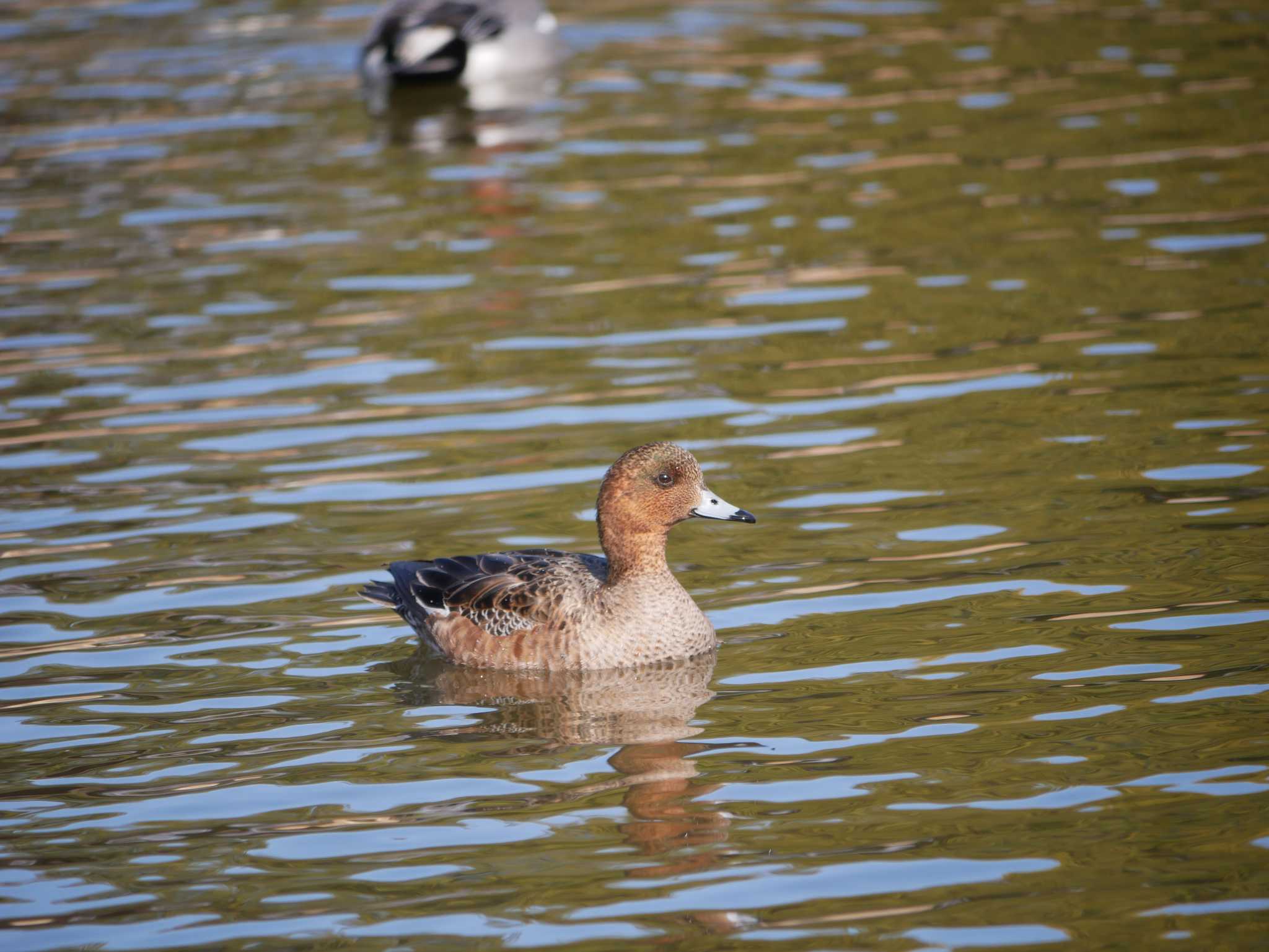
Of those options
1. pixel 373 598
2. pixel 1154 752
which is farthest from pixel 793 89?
pixel 1154 752

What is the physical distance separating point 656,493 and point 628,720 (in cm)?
125

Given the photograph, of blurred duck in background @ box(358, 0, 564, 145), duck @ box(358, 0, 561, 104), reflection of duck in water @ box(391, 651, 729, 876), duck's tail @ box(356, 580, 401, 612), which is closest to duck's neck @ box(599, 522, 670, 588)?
Answer: reflection of duck in water @ box(391, 651, 729, 876)

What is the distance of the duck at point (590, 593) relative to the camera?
8664 millimetres

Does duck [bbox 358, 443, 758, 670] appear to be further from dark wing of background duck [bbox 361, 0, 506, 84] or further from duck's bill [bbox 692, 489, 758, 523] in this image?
dark wing of background duck [bbox 361, 0, 506, 84]

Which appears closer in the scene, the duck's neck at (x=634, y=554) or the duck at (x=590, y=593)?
the duck at (x=590, y=593)

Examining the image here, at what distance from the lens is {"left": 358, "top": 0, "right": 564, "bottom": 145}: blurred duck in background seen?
20.9 meters

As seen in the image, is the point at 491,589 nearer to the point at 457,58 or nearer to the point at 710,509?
the point at 710,509

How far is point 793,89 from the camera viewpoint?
1992cm

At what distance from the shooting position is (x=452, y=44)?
21.3 meters

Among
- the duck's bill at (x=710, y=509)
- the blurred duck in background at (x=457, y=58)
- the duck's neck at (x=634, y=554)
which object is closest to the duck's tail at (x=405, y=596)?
the duck's neck at (x=634, y=554)

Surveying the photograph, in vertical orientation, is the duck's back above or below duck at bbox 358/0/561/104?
below

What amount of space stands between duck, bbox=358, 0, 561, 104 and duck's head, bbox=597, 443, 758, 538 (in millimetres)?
13137

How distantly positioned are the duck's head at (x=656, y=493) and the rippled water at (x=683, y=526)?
614 mm

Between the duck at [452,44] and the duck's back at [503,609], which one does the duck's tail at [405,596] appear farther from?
the duck at [452,44]
